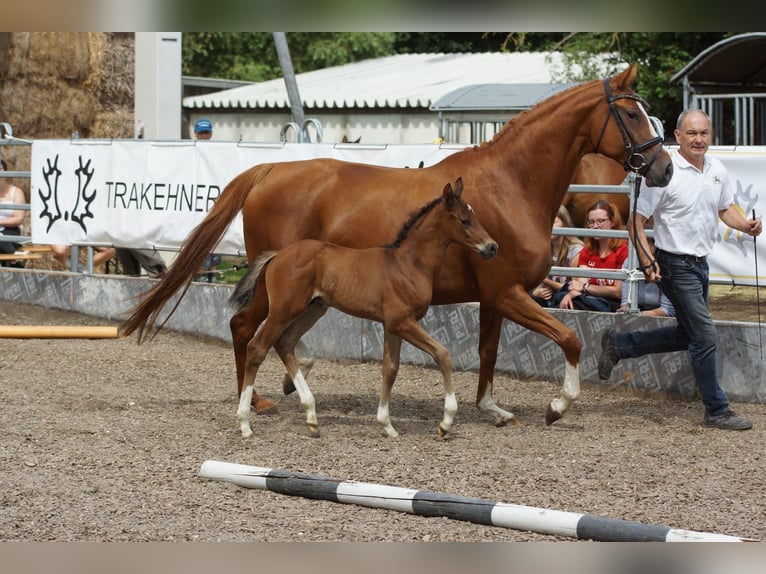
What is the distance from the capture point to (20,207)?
12.7 meters

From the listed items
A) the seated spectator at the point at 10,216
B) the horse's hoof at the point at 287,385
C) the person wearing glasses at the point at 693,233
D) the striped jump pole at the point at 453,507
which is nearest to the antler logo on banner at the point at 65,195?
the seated spectator at the point at 10,216

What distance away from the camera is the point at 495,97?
2153cm

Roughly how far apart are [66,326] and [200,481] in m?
5.80

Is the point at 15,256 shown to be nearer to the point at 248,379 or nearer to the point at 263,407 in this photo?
the point at 263,407

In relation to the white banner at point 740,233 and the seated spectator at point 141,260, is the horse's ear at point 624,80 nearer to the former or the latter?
the white banner at point 740,233

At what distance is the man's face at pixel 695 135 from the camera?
7324 mm

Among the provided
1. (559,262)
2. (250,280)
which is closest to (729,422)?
(559,262)

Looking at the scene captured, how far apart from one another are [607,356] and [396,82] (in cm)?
1968

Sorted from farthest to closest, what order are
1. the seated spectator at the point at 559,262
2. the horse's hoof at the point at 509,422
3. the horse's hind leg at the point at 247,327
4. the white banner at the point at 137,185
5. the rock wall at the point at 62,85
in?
the rock wall at the point at 62,85 < the white banner at the point at 137,185 < the seated spectator at the point at 559,262 < the horse's hind leg at the point at 247,327 < the horse's hoof at the point at 509,422

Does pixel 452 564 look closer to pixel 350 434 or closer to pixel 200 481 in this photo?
pixel 200 481

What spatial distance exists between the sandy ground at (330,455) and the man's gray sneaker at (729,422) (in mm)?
76

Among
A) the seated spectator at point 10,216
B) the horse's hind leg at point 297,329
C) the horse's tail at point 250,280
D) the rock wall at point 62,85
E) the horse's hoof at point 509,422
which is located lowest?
the horse's hoof at point 509,422

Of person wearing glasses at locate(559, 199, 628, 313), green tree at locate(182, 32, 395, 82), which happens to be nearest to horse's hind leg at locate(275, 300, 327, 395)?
person wearing glasses at locate(559, 199, 628, 313)

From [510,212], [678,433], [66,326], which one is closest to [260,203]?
[510,212]
